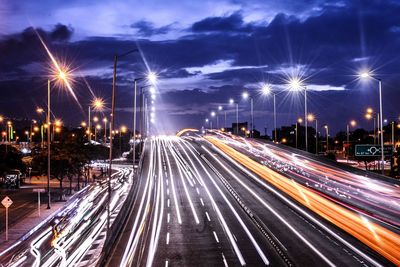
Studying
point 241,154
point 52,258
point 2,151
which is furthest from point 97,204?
point 241,154

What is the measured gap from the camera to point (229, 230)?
102 ft

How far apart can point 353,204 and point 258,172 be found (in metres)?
21.4

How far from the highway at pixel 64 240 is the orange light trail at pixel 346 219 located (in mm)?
13312

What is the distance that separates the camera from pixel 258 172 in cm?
5806

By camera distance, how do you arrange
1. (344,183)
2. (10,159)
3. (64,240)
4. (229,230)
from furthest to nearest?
1. (10,159)
2. (344,183)
3. (229,230)
4. (64,240)

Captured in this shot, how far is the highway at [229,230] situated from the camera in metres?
23.9

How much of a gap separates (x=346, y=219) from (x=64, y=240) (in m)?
16.6

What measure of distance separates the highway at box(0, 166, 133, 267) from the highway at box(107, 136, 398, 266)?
1.52 m

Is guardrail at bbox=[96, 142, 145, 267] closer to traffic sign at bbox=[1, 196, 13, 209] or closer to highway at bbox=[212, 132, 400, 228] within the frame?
traffic sign at bbox=[1, 196, 13, 209]

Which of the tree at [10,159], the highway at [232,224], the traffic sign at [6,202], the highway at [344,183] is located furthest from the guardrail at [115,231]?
the highway at [344,183]

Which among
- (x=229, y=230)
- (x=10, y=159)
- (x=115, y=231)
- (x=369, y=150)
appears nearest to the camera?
(x=115, y=231)

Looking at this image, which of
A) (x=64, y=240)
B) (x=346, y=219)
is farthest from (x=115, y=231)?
(x=346, y=219)

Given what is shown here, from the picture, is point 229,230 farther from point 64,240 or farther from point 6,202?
point 6,202

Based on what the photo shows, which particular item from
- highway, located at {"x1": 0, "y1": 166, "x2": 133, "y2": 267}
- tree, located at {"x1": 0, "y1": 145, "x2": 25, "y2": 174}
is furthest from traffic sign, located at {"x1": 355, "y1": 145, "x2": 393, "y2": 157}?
tree, located at {"x1": 0, "y1": 145, "x2": 25, "y2": 174}
